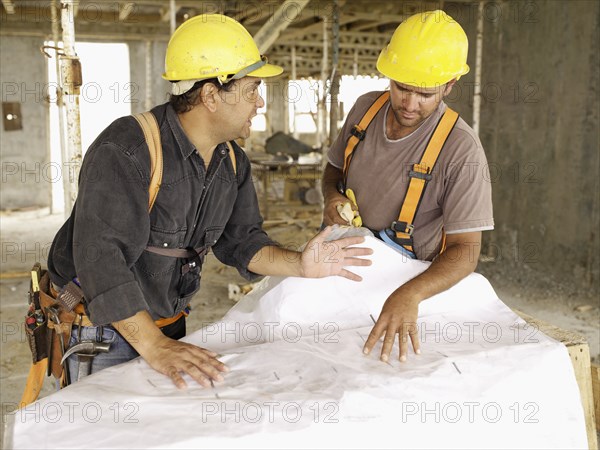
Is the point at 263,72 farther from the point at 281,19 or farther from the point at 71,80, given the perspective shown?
the point at 281,19

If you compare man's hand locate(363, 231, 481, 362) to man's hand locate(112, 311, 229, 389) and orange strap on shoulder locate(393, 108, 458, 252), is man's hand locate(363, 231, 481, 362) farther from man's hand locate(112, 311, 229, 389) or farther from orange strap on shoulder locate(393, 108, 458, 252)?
man's hand locate(112, 311, 229, 389)

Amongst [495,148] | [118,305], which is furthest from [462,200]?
[495,148]

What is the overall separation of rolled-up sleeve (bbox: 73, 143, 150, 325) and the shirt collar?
0.76ft

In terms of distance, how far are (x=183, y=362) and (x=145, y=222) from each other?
18.0 inches

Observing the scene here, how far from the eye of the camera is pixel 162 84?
11.9m

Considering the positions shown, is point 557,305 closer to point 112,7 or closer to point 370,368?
point 370,368

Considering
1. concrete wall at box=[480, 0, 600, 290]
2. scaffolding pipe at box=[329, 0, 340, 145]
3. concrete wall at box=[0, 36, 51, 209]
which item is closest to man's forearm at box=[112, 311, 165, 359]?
scaffolding pipe at box=[329, 0, 340, 145]

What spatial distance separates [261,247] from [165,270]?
409 mm

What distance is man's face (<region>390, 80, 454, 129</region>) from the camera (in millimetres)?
2539

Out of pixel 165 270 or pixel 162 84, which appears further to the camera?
pixel 162 84

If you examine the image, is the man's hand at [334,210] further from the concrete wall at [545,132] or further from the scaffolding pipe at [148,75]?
the scaffolding pipe at [148,75]

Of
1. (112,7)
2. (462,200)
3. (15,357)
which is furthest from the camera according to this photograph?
(112,7)

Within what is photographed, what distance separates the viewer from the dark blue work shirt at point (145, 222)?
6.07 ft

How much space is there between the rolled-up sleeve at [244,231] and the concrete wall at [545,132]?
518cm
